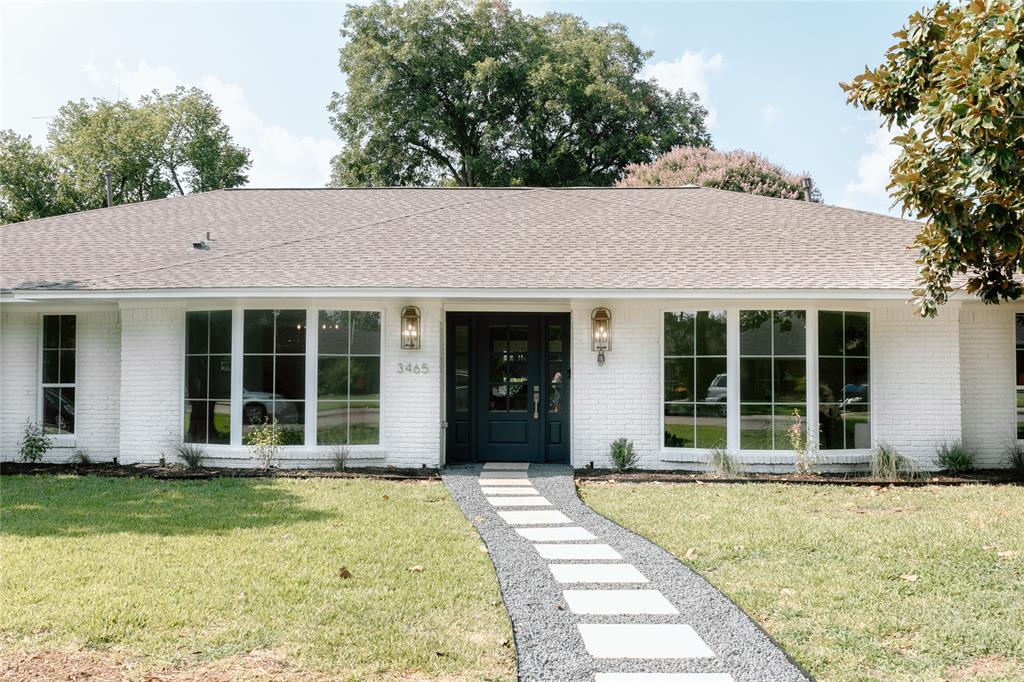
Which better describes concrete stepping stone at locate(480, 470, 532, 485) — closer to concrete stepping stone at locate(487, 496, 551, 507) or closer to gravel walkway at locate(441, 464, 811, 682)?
concrete stepping stone at locate(487, 496, 551, 507)

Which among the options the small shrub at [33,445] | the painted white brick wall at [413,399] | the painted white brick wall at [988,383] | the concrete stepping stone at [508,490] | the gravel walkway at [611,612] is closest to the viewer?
the gravel walkway at [611,612]

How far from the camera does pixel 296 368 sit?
11.0 meters

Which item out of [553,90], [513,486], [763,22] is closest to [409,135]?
[553,90]

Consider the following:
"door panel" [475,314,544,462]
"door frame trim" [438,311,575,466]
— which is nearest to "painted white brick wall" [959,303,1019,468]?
"door frame trim" [438,311,575,466]

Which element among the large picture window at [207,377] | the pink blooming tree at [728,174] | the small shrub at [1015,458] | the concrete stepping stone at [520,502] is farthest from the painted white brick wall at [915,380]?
the pink blooming tree at [728,174]

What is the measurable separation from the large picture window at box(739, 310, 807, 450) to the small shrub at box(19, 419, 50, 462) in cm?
1083

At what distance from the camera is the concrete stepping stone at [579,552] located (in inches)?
250

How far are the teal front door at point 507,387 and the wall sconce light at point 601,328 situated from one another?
3.52ft

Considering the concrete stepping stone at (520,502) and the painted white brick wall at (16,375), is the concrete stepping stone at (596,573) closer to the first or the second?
the concrete stepping stone at (520,502)

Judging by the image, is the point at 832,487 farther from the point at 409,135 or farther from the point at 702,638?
the point at 409,135

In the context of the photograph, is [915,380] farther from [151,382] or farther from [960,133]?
[151,382]

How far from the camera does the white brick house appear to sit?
10781 mm

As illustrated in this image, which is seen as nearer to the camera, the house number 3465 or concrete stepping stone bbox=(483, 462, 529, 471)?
the house number 3465

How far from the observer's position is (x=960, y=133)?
696 cm
